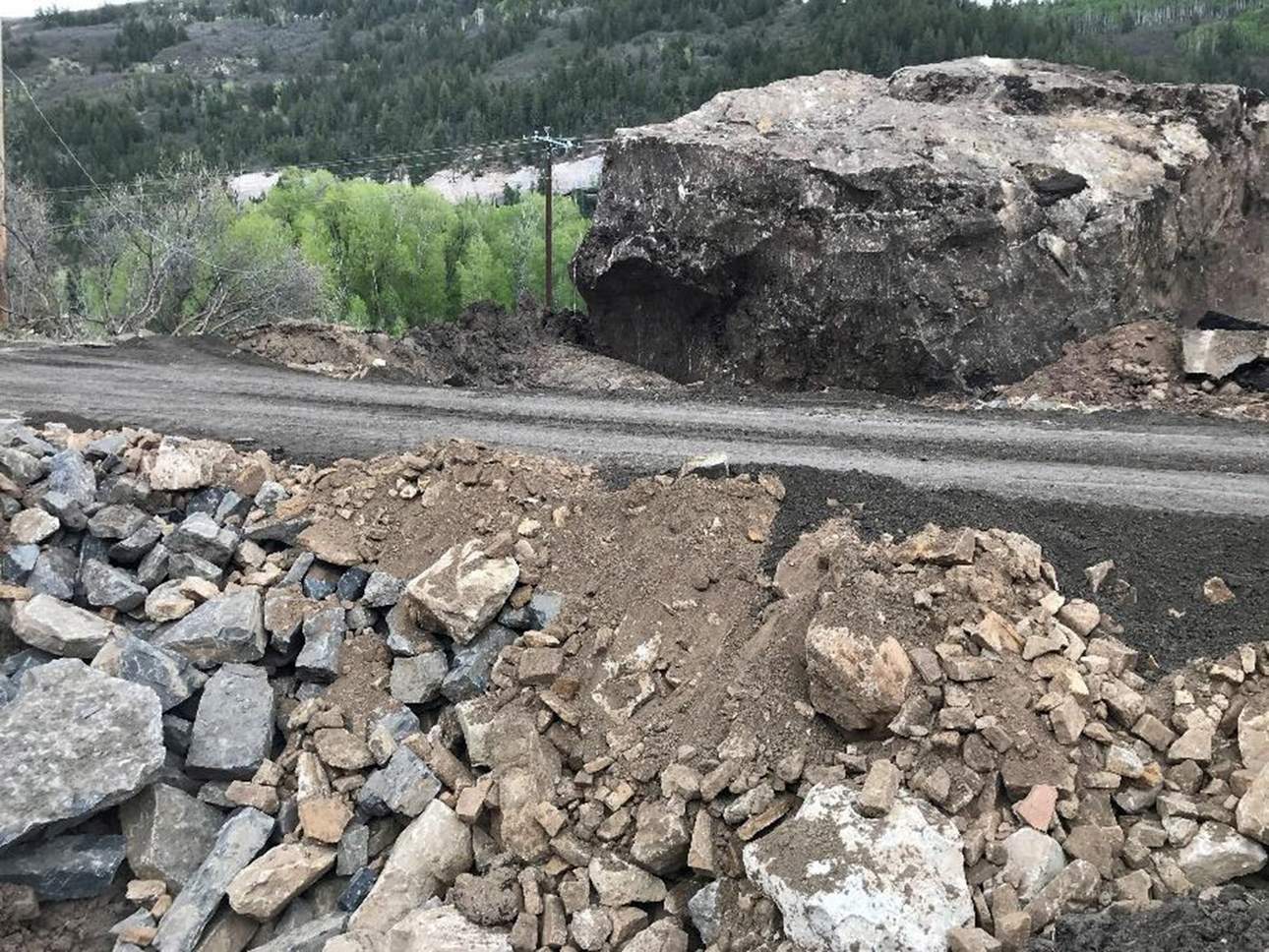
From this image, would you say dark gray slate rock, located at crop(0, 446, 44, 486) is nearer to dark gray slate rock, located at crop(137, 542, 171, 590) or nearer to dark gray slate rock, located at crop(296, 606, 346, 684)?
dark gray slate rock, located at crop(137, 542, 171, 590)

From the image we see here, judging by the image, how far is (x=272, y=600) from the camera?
6312 mm

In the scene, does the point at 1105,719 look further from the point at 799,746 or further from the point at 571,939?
Result: the point at 571,939

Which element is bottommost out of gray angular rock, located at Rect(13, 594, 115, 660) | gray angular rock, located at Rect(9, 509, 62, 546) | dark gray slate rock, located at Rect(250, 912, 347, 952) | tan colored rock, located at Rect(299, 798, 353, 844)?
dark gray slate rock, located at Rect(250, 912, 347, 952)

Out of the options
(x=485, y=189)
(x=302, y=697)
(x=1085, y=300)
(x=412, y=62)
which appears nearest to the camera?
(x=302, y=697)

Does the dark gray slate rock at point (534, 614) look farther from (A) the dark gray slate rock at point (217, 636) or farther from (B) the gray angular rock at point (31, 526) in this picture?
(B) the gray angular rock at point (31, 526)

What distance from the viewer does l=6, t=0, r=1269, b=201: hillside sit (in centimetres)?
7100

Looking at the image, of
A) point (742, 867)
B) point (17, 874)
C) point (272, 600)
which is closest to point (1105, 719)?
point (742, 867)

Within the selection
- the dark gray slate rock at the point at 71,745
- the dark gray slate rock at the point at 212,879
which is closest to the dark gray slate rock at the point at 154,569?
the dark gray slate rock at the point at 71,745

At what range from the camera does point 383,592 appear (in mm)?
6230

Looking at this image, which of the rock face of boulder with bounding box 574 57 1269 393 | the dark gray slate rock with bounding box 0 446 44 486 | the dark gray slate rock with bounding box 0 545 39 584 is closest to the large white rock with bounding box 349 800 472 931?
the dark gray slate rock with bounding box 0 545 39 584

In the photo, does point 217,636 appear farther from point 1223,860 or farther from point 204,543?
point 1223,860

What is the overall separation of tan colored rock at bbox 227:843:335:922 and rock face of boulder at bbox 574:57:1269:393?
905cm

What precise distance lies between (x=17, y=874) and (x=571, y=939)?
3.08m

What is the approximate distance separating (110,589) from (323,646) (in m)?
1.62
